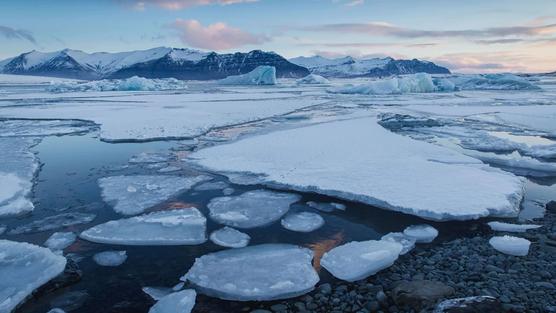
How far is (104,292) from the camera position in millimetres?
3436

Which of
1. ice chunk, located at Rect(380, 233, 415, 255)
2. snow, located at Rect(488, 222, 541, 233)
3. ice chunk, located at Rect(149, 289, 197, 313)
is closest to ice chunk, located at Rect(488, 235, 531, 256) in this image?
snow, located at Rect(488, 222, 541, 233)

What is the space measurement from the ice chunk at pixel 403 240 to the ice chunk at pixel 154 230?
200 centimetres

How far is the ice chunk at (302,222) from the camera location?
477 centimetres

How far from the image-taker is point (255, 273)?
3.70 m

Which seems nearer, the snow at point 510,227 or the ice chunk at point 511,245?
the ice chunk at point 511,245

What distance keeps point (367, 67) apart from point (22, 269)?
14895 cm

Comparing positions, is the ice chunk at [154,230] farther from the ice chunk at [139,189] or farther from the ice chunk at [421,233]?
the ice chunk at [421,233]

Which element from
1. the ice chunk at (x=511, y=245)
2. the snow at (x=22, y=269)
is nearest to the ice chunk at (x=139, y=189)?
the snow at (x=22, y=269)

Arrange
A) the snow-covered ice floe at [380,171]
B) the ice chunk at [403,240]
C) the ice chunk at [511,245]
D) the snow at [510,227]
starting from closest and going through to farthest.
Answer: the ice chunk at [511,245], the ice chunk at [403,240], the snow at [510,227], the snow-covered ice floe at [380,171]

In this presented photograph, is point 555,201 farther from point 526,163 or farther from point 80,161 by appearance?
point 80,161

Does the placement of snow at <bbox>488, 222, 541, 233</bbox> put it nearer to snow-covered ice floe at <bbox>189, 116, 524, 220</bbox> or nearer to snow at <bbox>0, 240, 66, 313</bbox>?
snow-covered ice floe at <bbox>189, 116, 524, 220</bbox>

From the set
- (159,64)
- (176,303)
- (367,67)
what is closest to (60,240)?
(176,303)

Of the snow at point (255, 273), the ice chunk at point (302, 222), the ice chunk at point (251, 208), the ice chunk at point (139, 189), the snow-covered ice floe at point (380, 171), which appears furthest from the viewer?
the ice chunk at point (139, 189)

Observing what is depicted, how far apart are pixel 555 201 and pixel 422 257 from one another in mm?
2813
